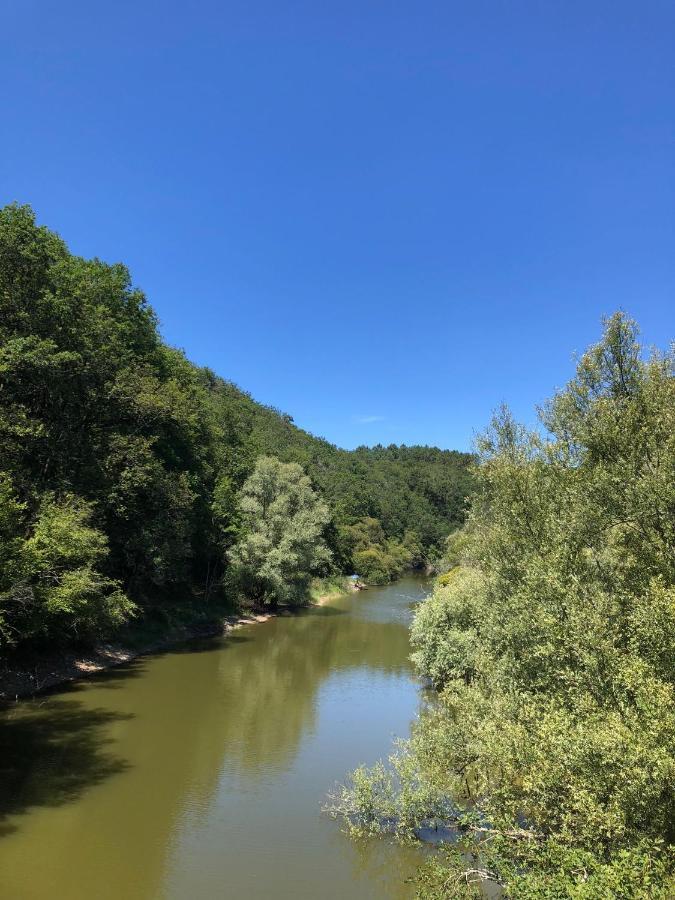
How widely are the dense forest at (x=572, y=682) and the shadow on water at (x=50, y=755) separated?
6.91 meters

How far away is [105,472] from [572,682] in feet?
69.7

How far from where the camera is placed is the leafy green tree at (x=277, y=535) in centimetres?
4188

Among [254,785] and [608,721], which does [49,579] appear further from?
[608,721]

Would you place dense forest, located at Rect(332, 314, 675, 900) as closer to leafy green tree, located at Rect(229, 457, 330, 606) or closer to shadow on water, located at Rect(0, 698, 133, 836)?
shadow on water, located at Rect(0, 698, 133, 836)

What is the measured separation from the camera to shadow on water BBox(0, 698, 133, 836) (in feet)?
44.7

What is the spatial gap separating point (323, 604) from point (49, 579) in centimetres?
4107

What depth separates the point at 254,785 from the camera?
1550 centimetres

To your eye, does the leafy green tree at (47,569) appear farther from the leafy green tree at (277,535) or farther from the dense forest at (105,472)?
the leafy green tree at (277,535)

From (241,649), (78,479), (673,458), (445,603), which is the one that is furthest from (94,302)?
(673,458)

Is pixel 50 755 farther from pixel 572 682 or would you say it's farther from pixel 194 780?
pixel 572 682

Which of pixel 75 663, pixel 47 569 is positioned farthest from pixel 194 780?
pixel 75 663

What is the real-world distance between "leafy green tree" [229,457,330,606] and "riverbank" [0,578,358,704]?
2885 millimetres

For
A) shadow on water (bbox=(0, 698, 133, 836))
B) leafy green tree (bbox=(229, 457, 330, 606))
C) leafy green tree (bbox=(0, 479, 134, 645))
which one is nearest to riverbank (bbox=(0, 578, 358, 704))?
shadow on water (bbox=(0, 698, 133, 836))

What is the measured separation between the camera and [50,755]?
1606 cm
